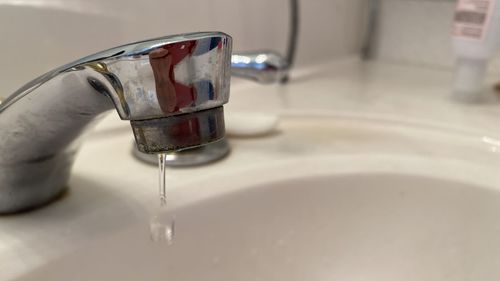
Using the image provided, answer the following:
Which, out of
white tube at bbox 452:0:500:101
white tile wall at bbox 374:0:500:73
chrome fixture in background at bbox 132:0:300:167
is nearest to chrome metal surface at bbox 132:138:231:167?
chrome fixture in background at bbox 132:0:300:167

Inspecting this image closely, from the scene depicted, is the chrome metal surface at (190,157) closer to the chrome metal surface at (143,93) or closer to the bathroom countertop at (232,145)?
the bathroom countertop at (232,145)

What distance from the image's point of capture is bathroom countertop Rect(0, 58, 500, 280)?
30cm

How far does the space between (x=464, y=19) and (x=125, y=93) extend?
0.42 meters

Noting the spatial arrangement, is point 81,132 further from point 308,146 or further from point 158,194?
point 308,146

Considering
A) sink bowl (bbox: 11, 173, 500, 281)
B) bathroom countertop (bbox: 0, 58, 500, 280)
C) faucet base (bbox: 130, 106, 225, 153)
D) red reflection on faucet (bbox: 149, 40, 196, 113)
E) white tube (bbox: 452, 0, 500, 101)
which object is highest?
red reflection on faucet (bbox: 149, 40, 196, 113)

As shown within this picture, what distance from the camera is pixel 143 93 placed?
22cm

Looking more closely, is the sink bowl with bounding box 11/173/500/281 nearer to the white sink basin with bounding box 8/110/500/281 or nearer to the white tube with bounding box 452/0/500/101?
the white sink basin with bounding box 8/110/500/281

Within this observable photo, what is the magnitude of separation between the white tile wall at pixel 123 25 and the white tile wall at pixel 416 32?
9 centimetres

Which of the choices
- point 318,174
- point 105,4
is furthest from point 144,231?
point 105,4

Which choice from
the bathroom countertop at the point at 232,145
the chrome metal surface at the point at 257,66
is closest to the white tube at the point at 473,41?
the bathroom countertop at the point at 232,145

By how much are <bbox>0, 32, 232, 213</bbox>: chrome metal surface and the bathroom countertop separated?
0.20ft

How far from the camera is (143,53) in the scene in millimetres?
218

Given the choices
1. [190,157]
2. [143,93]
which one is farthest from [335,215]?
[143,93]

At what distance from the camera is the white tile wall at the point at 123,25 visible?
41 cm
